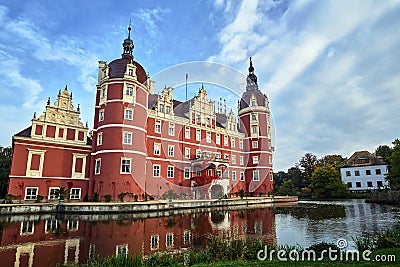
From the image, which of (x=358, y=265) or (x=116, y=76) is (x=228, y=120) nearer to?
(x=116, y=76)

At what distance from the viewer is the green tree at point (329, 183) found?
150ft

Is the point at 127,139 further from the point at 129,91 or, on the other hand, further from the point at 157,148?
the point at 129,91

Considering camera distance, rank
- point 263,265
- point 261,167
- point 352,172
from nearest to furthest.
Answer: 1. point 263,265
2. point 261,167
3. point 352,172

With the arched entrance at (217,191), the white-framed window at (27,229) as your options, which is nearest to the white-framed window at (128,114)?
the white-framed window at (27,229)

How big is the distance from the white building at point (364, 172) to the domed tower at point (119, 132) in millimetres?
47066

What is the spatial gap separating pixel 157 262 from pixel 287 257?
3522 mm

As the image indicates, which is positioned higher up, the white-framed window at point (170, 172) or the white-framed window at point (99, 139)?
the white-framed window at point (99, 139)

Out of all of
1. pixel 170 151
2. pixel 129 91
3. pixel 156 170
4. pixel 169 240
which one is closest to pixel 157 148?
pixel 170 151

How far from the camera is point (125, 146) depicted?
25.5m

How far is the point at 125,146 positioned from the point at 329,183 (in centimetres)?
3786

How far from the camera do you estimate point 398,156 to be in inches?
1190

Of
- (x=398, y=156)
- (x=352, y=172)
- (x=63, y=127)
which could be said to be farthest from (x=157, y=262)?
(x=352, y=172)

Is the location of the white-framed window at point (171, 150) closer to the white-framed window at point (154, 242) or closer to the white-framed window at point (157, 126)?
the white-framed window at point (157, 126)

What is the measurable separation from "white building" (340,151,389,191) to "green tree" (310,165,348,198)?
858 cm
